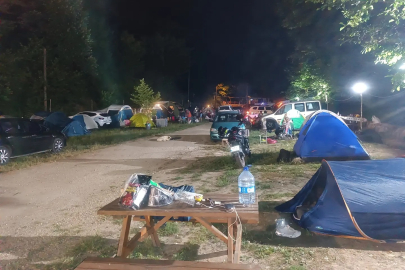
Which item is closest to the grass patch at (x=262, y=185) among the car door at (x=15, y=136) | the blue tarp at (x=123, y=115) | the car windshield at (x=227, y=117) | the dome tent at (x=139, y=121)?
the car door at (x=15, y=136)

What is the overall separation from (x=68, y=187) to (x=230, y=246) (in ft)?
19.7

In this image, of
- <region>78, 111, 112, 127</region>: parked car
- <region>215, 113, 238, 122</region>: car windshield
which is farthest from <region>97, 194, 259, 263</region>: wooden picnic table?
<region>78, 111, 112, 127</region>: parked car

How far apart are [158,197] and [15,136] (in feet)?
32.6

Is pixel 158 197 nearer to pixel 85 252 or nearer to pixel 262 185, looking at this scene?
pixel 85 252

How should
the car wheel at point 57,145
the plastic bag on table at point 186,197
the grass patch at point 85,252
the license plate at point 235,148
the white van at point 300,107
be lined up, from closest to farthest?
the plastic bag on table at point 186,197, the grass patch at point 85,252, the license plate at point 235,148, the car wheel at point 57,145, the white van at point 300,107

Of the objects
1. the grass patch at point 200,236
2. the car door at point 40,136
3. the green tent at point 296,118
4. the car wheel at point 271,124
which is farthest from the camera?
the car wheel at point 271,124

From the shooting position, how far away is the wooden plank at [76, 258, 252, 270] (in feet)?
10.4

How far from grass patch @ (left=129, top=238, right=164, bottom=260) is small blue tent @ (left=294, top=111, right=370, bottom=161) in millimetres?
6873

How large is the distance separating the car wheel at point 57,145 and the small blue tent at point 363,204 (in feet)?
37.6

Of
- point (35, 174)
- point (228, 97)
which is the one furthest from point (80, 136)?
point (228, 97)

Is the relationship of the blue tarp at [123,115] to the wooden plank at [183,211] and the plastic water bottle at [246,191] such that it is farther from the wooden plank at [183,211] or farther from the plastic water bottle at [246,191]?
the wooden plank at [183,211]

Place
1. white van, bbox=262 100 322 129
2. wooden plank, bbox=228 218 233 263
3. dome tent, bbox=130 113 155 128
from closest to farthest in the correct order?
wooden plank, bbox=228 218 233 263 < white van, bbox=262 100 322 129 < dome tent, bbox=130 113 155 128

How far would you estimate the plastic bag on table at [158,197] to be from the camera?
3.74 metres

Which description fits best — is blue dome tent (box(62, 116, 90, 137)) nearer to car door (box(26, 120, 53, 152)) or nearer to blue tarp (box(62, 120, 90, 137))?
blue tarp (box(62, 120, 90, 137))
